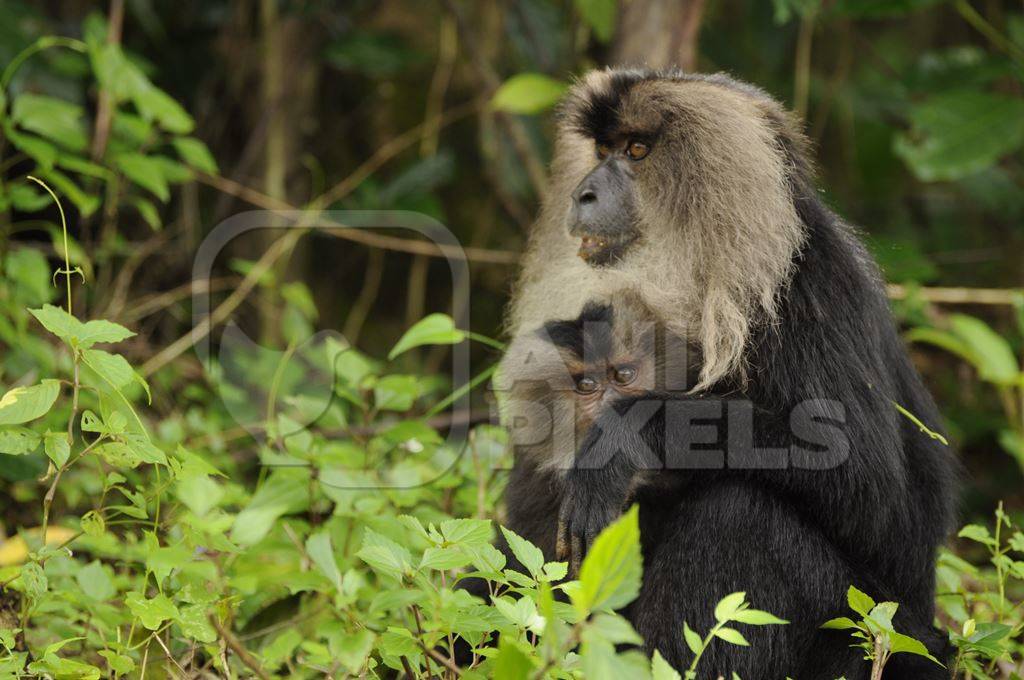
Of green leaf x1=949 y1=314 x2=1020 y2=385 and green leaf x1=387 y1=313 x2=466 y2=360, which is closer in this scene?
green leaf x1=387 y1=313 x2=466 y2=360

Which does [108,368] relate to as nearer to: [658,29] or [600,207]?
[600,207]

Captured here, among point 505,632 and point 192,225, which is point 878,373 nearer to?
point 505,632

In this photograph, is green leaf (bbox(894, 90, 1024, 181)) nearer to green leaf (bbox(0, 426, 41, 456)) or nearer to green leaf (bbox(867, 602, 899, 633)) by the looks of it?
green leaf (bbox(867, 602, 899, 633))

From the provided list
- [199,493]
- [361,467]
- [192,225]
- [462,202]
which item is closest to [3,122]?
[361,467]

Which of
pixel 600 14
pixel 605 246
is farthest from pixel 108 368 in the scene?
pixel 600 14

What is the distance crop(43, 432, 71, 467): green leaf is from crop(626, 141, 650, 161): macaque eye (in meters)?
1.75

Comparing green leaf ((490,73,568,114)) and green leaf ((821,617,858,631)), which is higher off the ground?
green leaf ((490,73,568,114))

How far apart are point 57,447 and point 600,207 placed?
156 cm

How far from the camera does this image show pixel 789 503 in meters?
2.81

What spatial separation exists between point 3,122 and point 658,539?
238 cm

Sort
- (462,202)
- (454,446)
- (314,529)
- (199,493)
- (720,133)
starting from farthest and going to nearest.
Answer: (462,202), (454,446), (314,529), (720,133), (199,493)

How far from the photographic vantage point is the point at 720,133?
10.2 feet

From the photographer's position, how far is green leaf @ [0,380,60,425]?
2.25 m


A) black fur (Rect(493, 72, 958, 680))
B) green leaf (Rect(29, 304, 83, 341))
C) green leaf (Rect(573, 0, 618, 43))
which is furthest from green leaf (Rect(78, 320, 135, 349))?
green leaf (Rect(573, 0, 618, 43))
